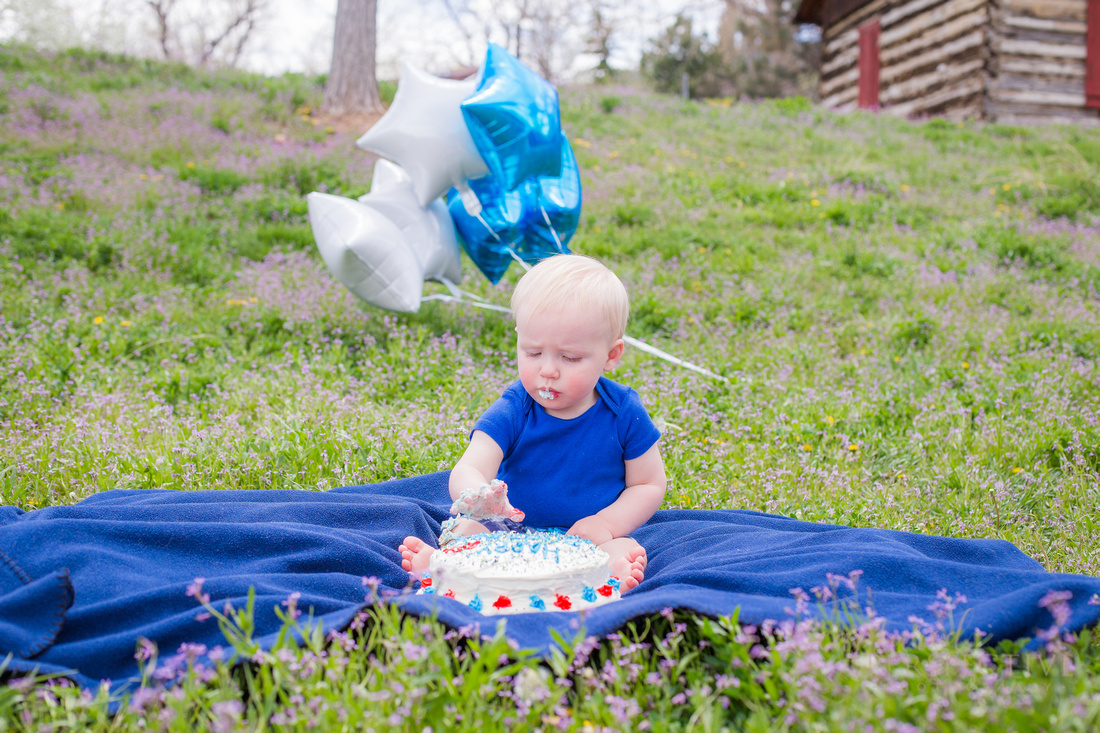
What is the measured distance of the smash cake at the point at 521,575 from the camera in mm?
2182

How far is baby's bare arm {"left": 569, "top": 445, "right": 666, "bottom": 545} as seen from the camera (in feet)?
8.77

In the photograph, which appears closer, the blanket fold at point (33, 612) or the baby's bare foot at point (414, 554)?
the blanket fold at point (33, 612)

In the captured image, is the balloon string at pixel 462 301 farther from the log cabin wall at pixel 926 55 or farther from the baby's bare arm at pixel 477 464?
the log cabin wall at pixel 926 55

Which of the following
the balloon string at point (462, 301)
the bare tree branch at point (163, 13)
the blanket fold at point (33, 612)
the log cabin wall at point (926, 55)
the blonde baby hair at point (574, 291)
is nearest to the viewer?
the blanket fold at point (33, 612)

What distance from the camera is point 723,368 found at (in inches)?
195

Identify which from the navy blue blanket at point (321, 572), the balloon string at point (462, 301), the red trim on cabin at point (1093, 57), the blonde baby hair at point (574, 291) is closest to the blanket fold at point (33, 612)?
the navy blue blanket at point (321, 572)

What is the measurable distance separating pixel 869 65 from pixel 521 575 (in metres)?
19.9

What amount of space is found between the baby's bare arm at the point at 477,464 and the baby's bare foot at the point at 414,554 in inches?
7.7

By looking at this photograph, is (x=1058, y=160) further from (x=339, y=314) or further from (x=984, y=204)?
(x=339, y=314)

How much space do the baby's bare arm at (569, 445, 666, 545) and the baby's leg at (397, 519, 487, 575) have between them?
1.18 ft

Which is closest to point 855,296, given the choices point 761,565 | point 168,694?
point 761,565

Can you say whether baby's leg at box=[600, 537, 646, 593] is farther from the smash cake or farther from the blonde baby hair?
the blonde baby hair

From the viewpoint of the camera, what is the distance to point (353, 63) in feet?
38.1

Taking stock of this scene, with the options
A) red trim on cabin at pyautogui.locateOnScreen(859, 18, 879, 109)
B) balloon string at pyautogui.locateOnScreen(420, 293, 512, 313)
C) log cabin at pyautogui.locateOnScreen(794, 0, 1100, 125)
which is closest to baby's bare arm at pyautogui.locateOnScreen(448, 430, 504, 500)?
balloon string at pyautogui.locateOnScreen(420, 293, 512, 313)
